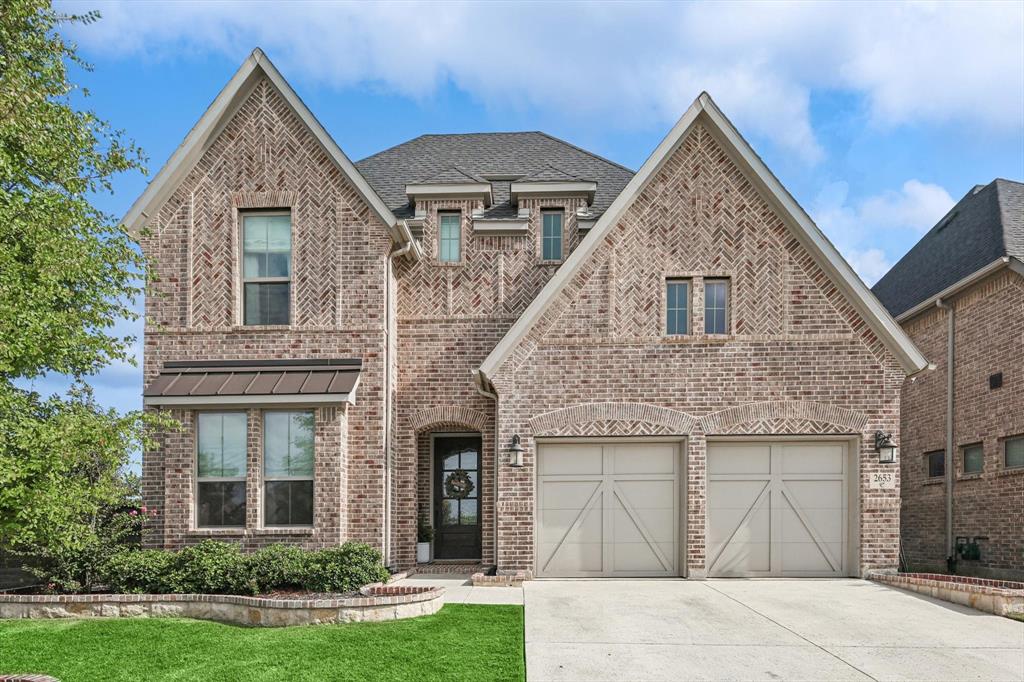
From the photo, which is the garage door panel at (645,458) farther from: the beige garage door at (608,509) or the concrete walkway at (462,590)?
the concrete walkway at (462,590)

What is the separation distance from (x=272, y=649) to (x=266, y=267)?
7321 millimetres

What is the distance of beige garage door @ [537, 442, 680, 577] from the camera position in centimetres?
1391

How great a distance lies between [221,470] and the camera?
13.7m

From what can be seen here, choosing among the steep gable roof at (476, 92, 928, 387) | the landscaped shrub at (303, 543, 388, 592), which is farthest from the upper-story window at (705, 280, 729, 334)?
the landscaped shrub at (303, 543, 388, 592)

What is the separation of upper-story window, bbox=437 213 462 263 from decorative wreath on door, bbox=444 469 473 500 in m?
4.11

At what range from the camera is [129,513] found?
13.3 meters

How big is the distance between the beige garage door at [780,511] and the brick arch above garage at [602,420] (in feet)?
3.37

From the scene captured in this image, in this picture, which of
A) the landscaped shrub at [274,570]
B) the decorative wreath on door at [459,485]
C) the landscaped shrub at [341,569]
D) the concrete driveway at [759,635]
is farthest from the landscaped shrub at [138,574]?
A: the decorative wreath on door at [459,485]

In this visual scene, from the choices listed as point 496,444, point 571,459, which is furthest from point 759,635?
point 496,444

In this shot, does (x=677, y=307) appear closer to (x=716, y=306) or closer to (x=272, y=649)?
(x=716, y=306)

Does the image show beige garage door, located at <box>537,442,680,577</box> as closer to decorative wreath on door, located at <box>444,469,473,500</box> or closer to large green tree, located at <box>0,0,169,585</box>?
decorative wreath on door, located at <box>444,469,473,500</box>

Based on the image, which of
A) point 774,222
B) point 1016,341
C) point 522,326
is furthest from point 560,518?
point 1016,341

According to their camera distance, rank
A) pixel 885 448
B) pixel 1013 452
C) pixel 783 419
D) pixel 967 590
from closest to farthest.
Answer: pixel 967 590, pixel 885 448, pixel 783 419, pixel 1013 452

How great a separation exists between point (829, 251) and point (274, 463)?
9934mm
